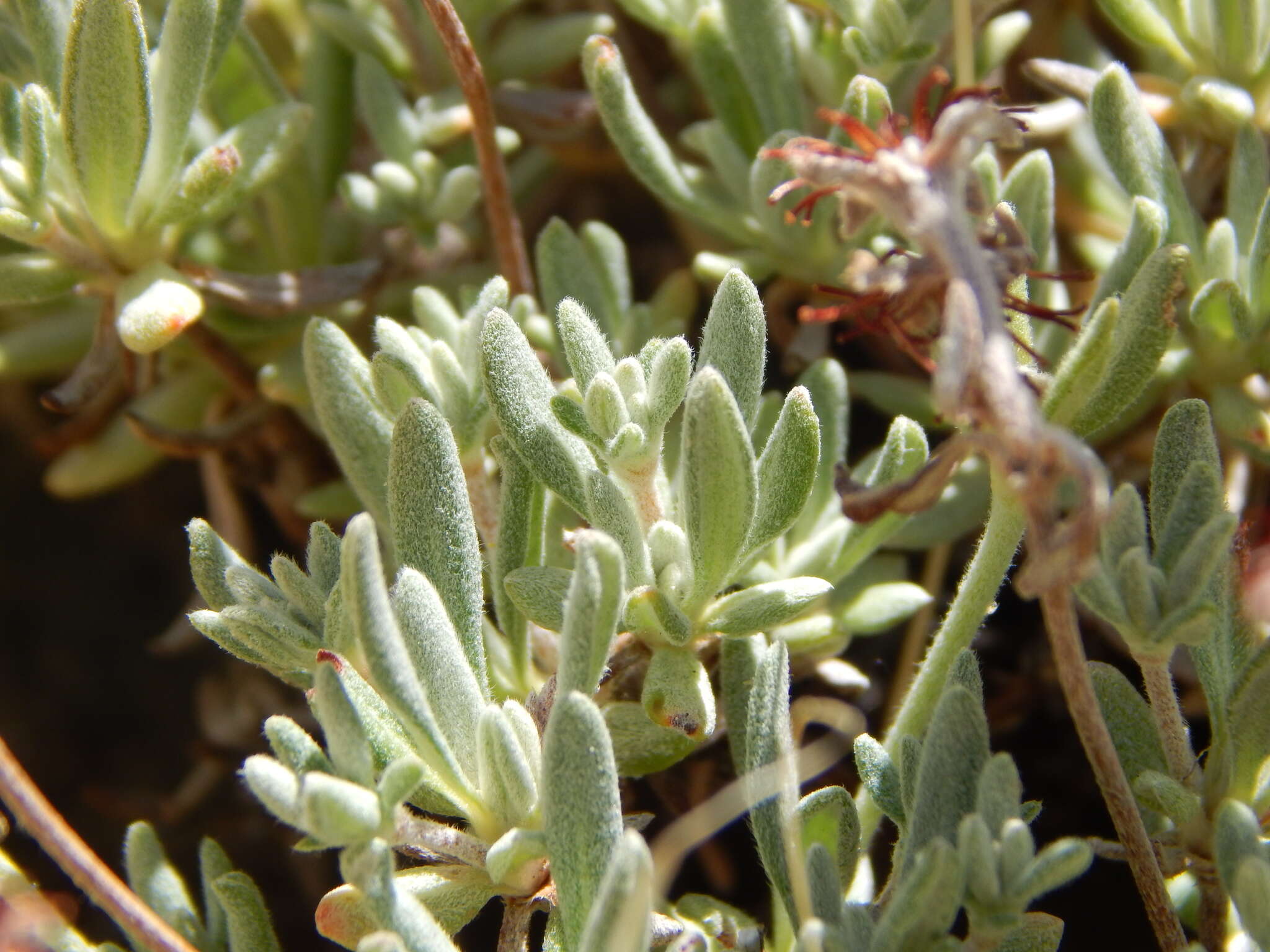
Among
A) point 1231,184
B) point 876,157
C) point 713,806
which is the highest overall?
point 876,157

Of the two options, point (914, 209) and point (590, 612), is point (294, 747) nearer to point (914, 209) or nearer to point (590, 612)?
point (590, 612)

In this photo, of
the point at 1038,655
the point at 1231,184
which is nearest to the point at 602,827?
the point at 1038,655

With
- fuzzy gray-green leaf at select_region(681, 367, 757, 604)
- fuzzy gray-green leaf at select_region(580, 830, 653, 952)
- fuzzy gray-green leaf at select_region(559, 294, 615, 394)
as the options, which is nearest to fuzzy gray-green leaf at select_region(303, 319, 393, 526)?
fuzzy gray-green leaf at select_region(559, 294, 615, 394)

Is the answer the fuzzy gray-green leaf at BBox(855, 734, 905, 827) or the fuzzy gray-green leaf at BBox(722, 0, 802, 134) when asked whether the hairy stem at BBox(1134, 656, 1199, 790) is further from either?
the fuzzy gray-green leaf at BBox(722, 0, 802, 134)

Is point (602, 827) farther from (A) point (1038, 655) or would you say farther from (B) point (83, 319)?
(B) point (83, 319)

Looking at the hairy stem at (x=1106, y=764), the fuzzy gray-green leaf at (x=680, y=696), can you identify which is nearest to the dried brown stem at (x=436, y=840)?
the fuzzy gray-green leaf at (x=680, y=696)

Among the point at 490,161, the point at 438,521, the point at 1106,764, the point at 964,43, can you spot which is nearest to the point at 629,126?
the point at 490,161
